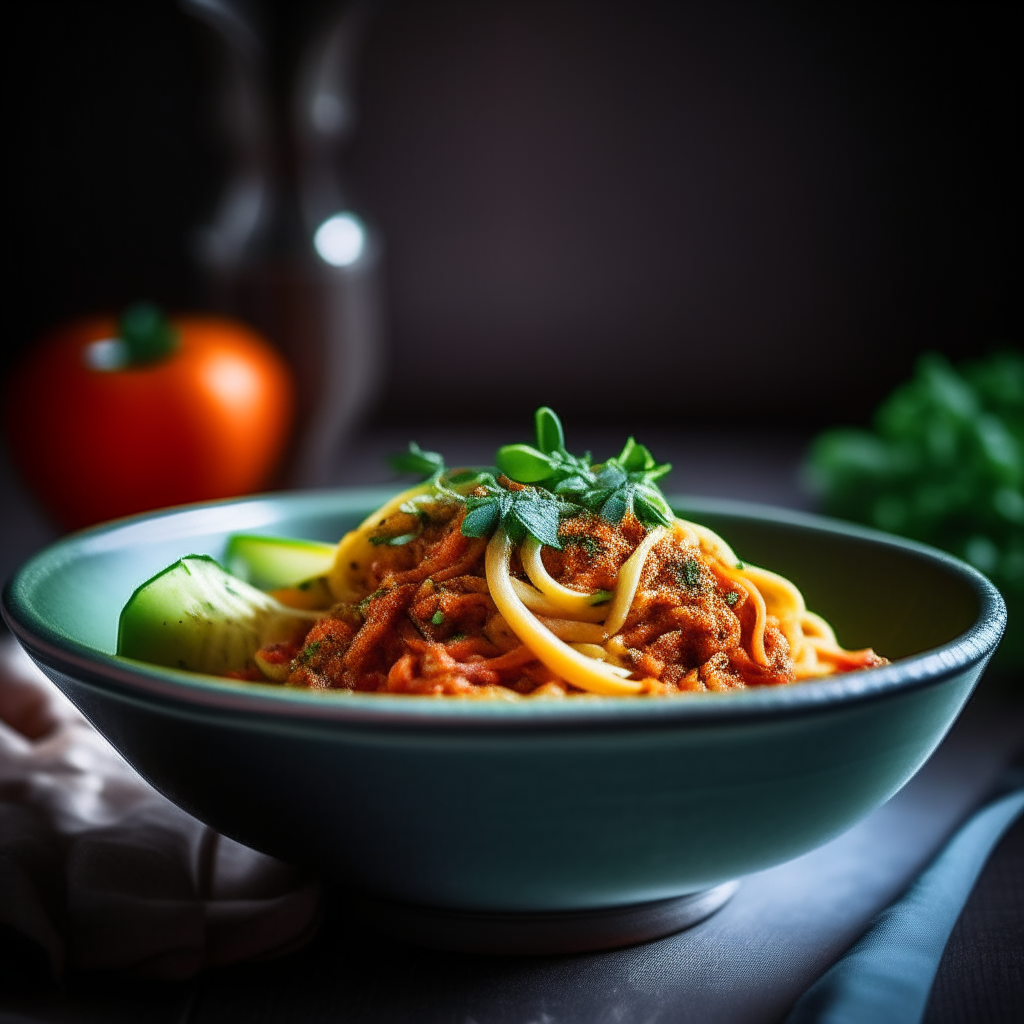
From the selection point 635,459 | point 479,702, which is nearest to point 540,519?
point 635,459

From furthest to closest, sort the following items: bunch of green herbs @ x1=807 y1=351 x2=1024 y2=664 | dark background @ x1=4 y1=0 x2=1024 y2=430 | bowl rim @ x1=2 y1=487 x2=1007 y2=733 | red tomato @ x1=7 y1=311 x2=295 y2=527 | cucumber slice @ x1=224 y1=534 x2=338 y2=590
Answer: dark background @ x1=4 y1=0 x2=1024 y2=430, red tomato @ x1=7 y1=311 x2=295 y2=527, bunch of green herbs @ x1=807 y1=351 x2=1024 y2=664, cucumber slice @ x1=224 y1=534 x2=338 y2=590, bowl rim @ x1=2 y1=487 x2=1007 y2=733

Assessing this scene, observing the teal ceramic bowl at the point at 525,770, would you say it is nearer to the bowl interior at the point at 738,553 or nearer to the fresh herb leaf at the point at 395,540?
the bowl interior at the point at 738,553

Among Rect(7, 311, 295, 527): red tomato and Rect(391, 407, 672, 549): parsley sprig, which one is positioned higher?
Rect(391, 407, 672, 549): parsley sprig

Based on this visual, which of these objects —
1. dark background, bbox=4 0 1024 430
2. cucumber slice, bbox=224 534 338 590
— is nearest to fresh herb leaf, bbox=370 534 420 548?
cucumber slice, bbox=224 534 338 590

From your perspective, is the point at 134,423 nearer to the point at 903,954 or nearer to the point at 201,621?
the point at 201,621

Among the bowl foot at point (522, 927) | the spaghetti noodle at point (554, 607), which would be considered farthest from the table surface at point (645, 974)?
the spaghetti noodle at point (554, 607)

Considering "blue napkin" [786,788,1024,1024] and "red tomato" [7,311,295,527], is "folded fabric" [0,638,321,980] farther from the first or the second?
"red tomato" [7,311,295,527]

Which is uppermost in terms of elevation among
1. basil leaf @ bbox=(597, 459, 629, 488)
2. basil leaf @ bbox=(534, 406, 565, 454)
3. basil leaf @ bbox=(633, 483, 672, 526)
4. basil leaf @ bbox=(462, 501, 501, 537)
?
basil leaf @ bbox=(534, 406, 565, 454)
